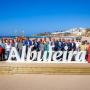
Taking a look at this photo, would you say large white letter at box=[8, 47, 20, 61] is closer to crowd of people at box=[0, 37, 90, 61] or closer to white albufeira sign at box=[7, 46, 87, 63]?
white albufeira sign at box=[7, 46, 87, 63]

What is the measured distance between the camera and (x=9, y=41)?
17.7 metres

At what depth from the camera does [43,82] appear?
468 inches

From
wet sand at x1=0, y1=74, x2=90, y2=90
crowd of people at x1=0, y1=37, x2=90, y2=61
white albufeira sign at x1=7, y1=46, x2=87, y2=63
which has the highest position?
crowd of people at x1=0, y1=37, x2=90, y2=61

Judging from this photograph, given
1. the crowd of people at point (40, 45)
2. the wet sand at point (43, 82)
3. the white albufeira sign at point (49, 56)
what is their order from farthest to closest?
the crowd of people at point (40, 45) → the white albufeira sign at point (49, 56) → the wet sand at point (43, 82)

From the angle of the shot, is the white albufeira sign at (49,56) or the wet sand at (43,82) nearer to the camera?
Result: the wet sand at (43,82)

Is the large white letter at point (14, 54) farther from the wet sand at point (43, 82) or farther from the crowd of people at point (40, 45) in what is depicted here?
the wet sand at point (43, 82)

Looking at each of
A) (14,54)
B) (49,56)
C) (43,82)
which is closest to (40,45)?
(49,56)

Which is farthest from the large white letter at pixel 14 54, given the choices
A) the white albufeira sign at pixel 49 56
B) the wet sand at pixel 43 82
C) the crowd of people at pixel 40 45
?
the wet sand at pixel 43 82

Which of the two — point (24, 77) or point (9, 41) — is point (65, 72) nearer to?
point (24, 77)

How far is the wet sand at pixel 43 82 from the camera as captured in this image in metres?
11.0

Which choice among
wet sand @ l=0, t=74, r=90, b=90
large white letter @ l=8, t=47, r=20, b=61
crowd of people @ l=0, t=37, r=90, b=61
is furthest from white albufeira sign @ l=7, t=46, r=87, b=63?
wet sand @ l=0, t=74, r=90, b=90

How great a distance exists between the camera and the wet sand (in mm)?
10961

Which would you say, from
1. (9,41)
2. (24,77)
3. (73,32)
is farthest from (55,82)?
(73,32)

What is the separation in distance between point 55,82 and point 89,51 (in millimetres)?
5276
